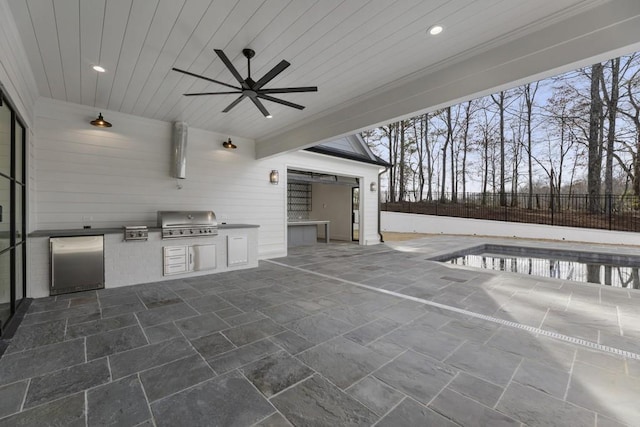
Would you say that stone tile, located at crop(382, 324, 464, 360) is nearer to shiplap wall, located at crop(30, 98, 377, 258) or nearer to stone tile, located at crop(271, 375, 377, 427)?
stone tile, located at crop(271, 375, 377, 427)

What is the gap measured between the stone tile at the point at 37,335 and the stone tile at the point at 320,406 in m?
2.27

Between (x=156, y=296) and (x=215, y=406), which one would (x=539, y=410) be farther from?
(x=156, y=296)

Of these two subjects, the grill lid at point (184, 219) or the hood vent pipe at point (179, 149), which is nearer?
the grill lid at point (184, 219)

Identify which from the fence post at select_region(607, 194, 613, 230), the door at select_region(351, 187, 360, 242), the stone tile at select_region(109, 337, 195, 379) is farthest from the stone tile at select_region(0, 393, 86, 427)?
the fence post at select_region(607, 194, 613, 230)

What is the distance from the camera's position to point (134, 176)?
489cm

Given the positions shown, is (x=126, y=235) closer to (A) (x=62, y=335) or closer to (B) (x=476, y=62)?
(A) (x=62, y=335)

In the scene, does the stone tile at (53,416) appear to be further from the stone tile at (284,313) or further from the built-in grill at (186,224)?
the built-in grill at (186,224)

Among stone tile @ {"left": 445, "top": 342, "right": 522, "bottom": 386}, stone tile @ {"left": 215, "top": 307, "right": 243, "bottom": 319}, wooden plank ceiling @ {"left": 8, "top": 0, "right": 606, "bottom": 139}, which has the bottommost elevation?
stone tile @ {"left": 445, "top": 342, "right": 522, "bottom": 386}

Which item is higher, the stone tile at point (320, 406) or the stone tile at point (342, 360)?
the stone tile at point (320, 406)

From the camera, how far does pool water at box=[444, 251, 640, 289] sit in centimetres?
486

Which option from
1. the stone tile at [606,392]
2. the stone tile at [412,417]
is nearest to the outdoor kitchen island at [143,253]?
the stone tile at [412,417]

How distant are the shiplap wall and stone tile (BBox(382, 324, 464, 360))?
4504 millimetres

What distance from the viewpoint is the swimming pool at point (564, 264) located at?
497 cm

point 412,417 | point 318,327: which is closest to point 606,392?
point 412,417
